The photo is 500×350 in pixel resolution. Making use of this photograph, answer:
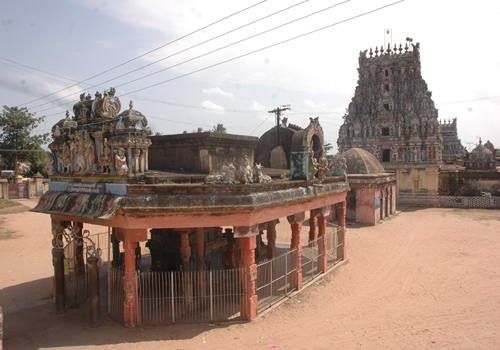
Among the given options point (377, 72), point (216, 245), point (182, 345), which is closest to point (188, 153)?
point (216, 245)

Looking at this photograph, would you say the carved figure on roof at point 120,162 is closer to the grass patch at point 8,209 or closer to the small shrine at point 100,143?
the small shrine at point 100,143

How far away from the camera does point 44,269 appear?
1672 centimetres

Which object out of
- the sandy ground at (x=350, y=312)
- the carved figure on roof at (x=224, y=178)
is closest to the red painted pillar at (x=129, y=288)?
the sandy ground at (x=350, y=312)

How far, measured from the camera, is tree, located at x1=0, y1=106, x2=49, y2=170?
46.8m

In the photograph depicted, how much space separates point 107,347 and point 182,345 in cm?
183

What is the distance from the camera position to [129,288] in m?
9.53

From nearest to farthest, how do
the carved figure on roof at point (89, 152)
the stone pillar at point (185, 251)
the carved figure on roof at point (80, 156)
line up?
the carved figure on roof at point (89, 152), the carved figure on roof at point (80, 156), the stone pillar at point (185, 251)

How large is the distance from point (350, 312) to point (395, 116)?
119ft

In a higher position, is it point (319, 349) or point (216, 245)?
point (216, 245)

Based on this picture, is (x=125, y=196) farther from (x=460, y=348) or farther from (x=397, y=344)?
(x=460, y=348)

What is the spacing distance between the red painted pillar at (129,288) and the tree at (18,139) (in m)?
45.7

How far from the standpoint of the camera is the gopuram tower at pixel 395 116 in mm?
39812

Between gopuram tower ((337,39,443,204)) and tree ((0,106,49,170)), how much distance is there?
135 ft

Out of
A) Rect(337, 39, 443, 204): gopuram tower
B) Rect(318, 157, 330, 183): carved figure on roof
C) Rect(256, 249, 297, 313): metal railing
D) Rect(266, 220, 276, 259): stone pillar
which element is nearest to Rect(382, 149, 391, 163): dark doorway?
Rect(337, 39, 443, 204): gopuram tower
